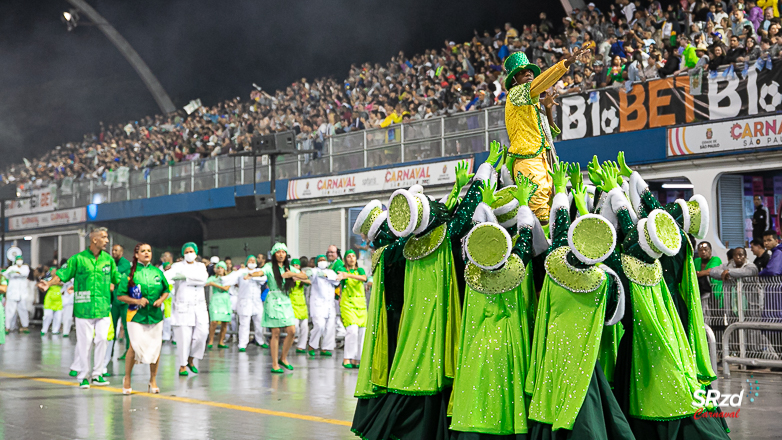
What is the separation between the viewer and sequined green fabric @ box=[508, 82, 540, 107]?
22.7ft

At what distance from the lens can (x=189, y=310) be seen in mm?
12266

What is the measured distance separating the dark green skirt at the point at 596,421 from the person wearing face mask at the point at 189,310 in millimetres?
7961

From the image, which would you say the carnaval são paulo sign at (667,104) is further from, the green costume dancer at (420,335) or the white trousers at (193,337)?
the green costume dancer at (420,335)

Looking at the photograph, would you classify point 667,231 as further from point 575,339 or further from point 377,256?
point 377,256

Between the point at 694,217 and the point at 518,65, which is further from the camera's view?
the point at 518,65

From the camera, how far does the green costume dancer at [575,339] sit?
4938 millimetres

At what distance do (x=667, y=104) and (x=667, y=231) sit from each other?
11.0 meters

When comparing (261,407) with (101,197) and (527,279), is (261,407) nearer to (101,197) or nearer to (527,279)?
(527,279)

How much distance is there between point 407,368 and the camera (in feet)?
19.0

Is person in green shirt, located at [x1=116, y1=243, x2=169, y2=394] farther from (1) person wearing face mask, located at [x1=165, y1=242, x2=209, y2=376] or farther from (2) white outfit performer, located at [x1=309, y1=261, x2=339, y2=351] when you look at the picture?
(2) white outfit performer, located at [x1=309, y1=261, x2=339, y2=351]

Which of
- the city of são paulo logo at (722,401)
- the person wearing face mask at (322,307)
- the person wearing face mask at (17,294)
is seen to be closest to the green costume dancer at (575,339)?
the city of são paulo logo at (722,401)

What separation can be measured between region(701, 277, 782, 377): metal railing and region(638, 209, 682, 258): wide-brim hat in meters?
6.22

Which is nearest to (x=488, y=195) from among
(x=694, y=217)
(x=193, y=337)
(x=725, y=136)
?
(x=694, y=217)

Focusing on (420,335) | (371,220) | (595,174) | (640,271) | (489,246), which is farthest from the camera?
(371,220)
